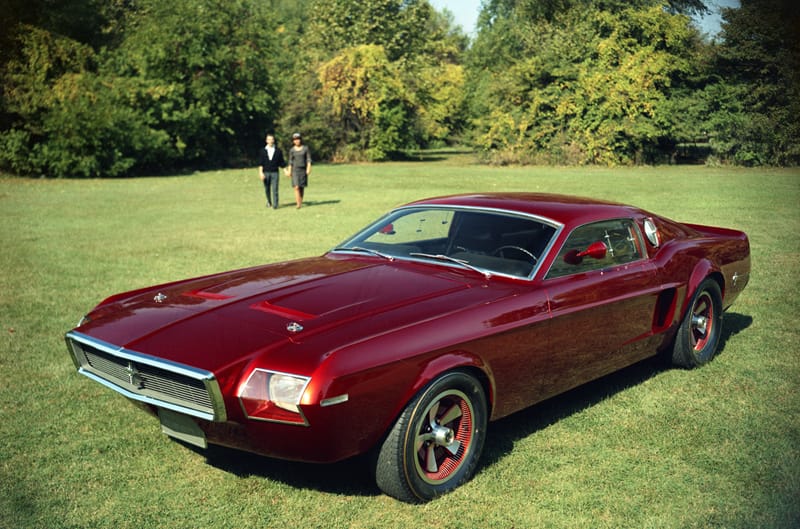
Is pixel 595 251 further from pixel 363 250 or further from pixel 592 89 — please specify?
pixel 592 89

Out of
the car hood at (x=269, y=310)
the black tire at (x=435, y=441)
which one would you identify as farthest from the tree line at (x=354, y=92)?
the black tire at (x=435, y=441)

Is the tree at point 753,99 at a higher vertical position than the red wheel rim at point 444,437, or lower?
higher

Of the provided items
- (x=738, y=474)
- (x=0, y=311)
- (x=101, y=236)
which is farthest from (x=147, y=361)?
(x=101, y=236)

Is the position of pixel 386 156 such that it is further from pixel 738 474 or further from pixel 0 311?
pixel 738 474

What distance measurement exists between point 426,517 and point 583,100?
3735 cm

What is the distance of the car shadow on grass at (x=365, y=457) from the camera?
4.06 metres

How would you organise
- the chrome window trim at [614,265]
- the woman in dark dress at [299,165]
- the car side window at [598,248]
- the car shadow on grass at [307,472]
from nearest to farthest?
the car shadow on grass at [307,472], the chrome window trim at [614,265], the car side window at [598,248], the woman in dark dress at [299,165]

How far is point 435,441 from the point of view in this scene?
150 inches

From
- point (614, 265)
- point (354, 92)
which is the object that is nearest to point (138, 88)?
point (354, 92)

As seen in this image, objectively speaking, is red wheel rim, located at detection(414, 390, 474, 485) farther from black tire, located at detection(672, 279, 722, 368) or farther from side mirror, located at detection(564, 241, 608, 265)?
black tire, located at detection(672, 279, 722, 368)

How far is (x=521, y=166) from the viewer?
39688 millimetres

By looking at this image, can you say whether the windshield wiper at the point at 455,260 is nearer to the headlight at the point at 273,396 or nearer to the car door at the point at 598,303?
the car door at the point at 598,303

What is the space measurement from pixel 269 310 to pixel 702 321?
3702 mm

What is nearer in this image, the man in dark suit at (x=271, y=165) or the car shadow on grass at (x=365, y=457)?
the car shadow on grass at (x=365, y=457)
